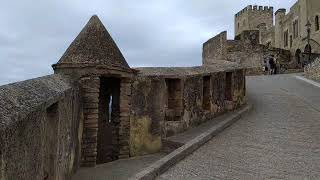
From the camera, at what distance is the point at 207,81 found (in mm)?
14031

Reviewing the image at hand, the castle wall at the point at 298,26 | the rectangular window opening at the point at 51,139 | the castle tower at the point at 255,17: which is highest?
the castle tower at the point at 255,17

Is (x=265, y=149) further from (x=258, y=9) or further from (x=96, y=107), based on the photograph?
(x=258, y=9)

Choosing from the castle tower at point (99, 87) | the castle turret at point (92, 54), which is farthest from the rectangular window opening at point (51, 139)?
the castle turret at point (92, 54)

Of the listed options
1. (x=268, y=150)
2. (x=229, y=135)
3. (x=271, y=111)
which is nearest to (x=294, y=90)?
(x=271, y=111)

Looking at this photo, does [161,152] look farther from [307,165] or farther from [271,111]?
[271,111]

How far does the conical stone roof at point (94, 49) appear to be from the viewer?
383 inches

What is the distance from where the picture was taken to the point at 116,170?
31.1 feet

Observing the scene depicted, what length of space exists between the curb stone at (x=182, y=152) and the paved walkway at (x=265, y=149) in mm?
125

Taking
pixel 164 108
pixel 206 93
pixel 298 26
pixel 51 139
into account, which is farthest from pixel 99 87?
pixel 298 26

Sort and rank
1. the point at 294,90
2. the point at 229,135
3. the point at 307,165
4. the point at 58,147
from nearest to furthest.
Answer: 1. the point at 58,147
2. the point at 307,165
3. the point at 229,135
4. the point at 294,90

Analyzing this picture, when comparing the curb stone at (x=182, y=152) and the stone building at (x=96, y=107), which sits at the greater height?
the stone building at (x=96, y=107)

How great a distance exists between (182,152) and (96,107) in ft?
6.33

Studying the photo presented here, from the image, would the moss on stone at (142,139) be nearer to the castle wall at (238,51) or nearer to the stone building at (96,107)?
the stone building at (96,107)

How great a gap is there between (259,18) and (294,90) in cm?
4802
